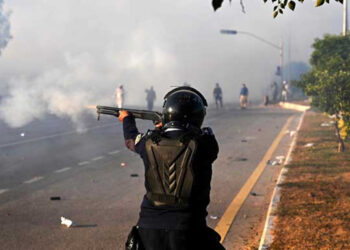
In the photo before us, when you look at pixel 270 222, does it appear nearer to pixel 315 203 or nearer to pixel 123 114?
pixel 315 203

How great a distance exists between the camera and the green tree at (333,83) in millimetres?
12219

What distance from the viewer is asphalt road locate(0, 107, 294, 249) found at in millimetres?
6422

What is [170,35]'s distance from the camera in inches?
2408

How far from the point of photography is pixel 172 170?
3.13m

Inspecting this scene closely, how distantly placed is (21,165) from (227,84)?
5621 centimetres

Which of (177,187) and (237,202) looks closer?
(177,187)

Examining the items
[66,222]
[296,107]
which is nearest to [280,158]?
[66,222]

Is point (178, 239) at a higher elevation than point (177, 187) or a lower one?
lower

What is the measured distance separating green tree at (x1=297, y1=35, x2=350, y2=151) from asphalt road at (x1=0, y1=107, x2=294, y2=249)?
195 centimetres

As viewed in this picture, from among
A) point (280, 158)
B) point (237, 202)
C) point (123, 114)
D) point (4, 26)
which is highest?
point (4, 26)

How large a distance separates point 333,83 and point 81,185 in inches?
260

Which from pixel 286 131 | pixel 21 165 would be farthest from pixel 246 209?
pixel 286 131

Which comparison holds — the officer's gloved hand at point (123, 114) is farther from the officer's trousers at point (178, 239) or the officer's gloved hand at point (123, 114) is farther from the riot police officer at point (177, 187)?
the officer's trousers at point (178, 239)

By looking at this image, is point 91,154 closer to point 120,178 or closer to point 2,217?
point 120,178
